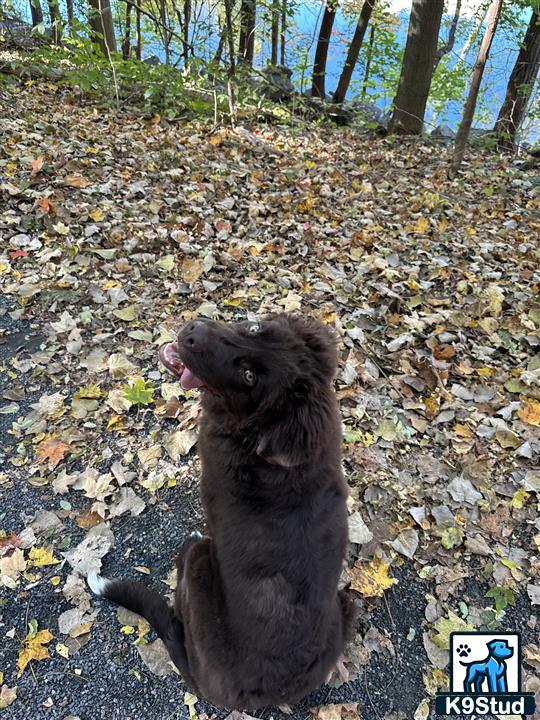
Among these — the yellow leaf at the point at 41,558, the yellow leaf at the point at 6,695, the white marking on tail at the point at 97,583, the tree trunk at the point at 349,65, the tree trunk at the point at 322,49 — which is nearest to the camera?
the yellow leaf at the point at 6,695

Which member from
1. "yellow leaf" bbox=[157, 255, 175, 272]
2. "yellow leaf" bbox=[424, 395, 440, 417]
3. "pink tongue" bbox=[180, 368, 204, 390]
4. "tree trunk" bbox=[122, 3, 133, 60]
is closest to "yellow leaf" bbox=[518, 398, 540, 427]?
"yellow leaf" bbox=[424, 395, 440, 417]

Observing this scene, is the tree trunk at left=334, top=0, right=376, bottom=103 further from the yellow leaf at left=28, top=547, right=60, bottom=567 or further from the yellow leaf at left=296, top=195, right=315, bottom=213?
the yellow leaf at left=28, top=547, right=60, bottom=567

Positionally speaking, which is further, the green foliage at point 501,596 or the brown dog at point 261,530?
the green foliage at point 501,596

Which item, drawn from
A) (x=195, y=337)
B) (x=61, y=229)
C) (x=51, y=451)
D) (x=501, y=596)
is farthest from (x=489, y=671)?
(x=61, y=229)

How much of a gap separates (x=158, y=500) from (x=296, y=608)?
4.85 ft

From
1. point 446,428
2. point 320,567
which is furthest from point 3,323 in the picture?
point 446,428

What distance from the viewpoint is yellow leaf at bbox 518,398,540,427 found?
3.78m

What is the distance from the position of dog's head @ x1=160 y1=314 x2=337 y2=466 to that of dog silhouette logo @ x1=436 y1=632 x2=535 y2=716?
1648 mm

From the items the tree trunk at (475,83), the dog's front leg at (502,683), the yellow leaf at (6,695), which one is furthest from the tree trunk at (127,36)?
the dog's front leg at (502,683)

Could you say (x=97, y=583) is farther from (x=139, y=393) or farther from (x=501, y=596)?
(x=501, y=596)

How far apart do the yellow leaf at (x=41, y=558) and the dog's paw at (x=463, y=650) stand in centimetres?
245

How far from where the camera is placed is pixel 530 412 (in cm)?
382

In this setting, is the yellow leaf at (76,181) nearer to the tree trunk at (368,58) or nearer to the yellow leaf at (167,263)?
the yellow leaf at (167,263)

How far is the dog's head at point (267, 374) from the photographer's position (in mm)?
2234
